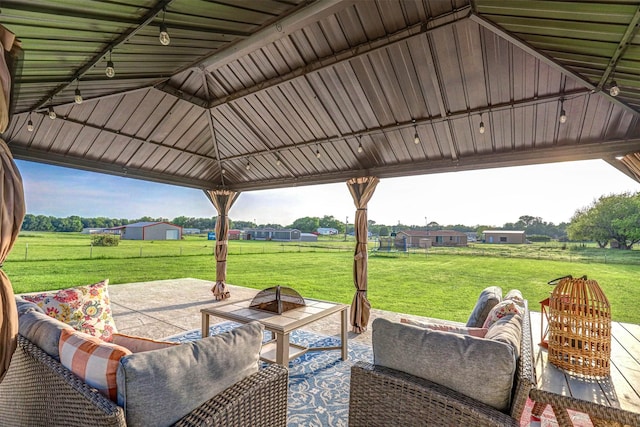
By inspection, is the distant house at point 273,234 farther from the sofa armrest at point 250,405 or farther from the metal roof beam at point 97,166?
the sofa armrest at point 250,405

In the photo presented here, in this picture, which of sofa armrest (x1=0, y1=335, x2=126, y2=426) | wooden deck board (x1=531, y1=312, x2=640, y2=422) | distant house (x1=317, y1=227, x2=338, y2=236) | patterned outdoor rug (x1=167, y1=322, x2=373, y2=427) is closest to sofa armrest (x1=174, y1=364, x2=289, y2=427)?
sofa armrest (x1=0, y1=335, x2=126, y2=426)

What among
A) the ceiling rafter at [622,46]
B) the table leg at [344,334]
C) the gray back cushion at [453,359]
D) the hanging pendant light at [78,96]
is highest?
the hanging pendant light at [78,96]

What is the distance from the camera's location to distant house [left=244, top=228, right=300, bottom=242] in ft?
38.9

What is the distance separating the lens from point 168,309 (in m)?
5.90

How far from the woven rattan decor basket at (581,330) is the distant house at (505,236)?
17.6 ft

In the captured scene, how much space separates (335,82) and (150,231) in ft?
34.6

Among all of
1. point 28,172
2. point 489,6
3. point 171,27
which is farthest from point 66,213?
point 489,6

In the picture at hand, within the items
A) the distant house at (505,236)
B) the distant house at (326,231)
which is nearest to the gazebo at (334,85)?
the distant house at (505,236)

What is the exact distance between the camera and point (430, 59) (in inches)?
120

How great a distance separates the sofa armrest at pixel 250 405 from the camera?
4.29ft

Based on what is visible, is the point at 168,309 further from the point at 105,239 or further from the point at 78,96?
the point at 105,239

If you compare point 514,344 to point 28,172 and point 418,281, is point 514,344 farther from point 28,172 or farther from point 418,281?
point 28,172

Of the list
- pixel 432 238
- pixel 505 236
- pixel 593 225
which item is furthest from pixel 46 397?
pixel 432 238

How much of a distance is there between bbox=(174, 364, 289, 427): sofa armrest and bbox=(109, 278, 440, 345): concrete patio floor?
2933 millimetres
